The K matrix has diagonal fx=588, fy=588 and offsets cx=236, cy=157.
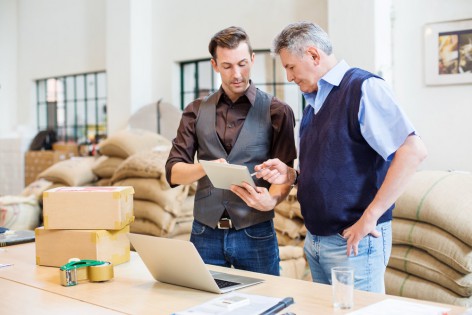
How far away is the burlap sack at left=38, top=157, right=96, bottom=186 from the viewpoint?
5781 millimetres

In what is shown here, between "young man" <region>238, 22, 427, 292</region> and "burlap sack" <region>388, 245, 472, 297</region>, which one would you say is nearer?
"young man" <region>238, 22, 427, 292</region>

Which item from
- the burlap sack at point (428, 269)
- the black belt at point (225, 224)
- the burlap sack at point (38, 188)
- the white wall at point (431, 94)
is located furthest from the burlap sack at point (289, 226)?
the burlap sack at point (38, 188)

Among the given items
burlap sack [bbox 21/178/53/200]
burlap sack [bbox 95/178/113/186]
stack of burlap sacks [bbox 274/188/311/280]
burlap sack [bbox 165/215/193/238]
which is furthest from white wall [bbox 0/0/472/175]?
burlap sack [bbox 165/215/193/238]

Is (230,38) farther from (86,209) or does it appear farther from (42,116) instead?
(42,116)

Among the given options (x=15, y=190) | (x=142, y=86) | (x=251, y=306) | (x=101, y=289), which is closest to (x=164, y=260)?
(x=101, y=289)

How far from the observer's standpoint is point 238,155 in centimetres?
226

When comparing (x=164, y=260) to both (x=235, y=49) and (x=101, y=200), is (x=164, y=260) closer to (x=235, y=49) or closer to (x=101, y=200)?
(x=101, y=200)

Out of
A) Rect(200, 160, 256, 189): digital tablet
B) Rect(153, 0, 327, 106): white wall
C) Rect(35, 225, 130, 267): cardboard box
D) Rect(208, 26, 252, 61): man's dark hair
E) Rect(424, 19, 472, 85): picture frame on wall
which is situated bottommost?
Rect(35, 225, 130, 267): cardboard box

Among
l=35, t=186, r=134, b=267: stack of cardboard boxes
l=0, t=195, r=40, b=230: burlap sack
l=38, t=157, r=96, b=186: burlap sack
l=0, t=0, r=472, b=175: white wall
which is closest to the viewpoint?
l=35, t=186, r=134, b=267: stack of cardboard boxes

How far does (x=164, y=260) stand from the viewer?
1824mm

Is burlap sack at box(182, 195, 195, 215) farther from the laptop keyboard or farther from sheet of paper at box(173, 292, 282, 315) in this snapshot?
sheet of paper at box(173, 292, 282, 315)

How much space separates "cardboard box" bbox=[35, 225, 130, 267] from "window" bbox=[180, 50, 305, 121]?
12.0ft

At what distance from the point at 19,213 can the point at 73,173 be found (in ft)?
2.37

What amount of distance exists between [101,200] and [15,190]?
6747mm
